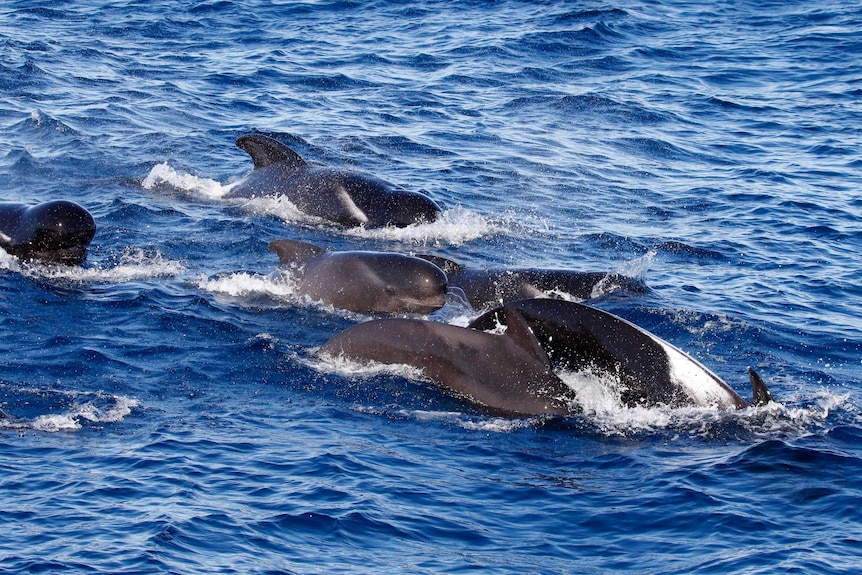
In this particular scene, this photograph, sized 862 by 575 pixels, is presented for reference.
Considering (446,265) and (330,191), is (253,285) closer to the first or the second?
(446,265)

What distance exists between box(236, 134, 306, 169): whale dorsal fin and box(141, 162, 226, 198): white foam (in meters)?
1.00

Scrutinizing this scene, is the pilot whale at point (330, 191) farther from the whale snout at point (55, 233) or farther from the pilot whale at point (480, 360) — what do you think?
the pilot whale at point (480, 360)

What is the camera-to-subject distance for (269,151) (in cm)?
2080

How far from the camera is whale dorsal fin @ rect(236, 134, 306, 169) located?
67.4 feet

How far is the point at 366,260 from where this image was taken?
15883 mm

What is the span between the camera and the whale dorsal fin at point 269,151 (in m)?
20.5

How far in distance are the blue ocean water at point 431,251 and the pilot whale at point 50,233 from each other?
25cm

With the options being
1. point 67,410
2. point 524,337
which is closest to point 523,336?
point 524,337

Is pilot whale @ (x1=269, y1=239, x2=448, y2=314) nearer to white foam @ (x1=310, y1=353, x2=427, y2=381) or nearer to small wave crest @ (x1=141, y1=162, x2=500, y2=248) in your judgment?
white foam @ (x1=310, y1=353, x2=427, y2=381)

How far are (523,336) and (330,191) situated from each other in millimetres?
8426

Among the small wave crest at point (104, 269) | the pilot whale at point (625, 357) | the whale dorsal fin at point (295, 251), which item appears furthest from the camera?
the small wave crest at point (104, 269)

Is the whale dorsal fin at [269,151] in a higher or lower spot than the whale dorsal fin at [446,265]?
higher

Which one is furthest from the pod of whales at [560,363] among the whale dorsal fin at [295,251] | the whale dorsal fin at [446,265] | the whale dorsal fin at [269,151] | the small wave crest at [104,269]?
the whale dorsal fin at [269,151]

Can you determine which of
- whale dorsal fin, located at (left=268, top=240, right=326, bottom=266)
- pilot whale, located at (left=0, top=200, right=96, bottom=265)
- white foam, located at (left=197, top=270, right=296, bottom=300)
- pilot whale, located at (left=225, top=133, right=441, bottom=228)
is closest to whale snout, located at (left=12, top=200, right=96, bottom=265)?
pilot whale, located at (left=0, top=200, right=96, bottom=265)
